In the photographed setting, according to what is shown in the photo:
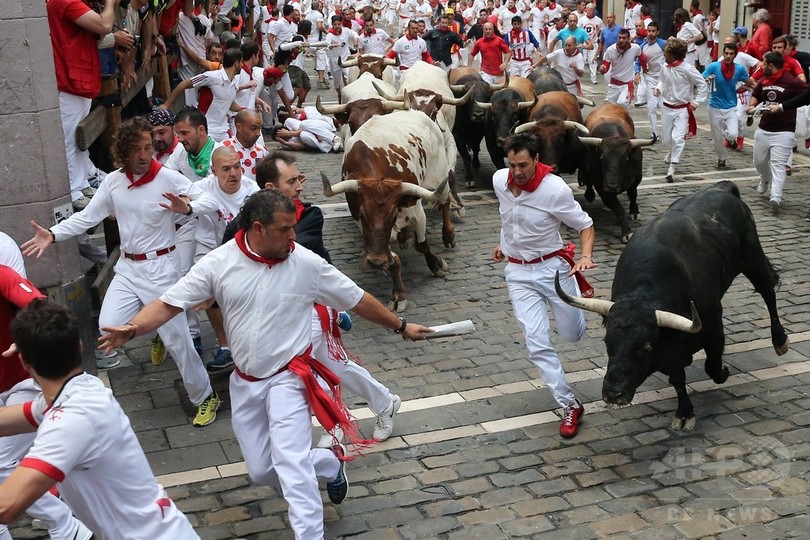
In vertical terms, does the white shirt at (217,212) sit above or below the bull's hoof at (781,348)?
above

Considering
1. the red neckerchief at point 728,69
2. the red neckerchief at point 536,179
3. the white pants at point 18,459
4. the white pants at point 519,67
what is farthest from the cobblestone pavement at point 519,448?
the white pants at point 519,67

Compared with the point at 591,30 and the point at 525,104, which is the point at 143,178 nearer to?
the point at 525,104

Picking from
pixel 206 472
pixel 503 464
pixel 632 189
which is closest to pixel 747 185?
pixel 632 189

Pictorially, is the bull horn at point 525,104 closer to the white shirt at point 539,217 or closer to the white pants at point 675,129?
the white pants at point 675,129

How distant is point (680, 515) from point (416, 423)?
2082 mm

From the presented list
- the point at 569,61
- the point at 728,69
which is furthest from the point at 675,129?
the point at 569,61

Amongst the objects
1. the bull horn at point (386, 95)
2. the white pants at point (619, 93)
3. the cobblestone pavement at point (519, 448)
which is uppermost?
the bull horn at point (386, 95)

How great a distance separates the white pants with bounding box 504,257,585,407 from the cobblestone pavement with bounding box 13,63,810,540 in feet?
1.25

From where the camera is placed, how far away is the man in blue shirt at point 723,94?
49.2ft

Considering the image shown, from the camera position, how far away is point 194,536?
4211mm

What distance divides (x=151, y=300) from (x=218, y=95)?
600 cm

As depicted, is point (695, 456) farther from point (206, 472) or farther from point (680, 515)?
point (206, 472)

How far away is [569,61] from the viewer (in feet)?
66.1

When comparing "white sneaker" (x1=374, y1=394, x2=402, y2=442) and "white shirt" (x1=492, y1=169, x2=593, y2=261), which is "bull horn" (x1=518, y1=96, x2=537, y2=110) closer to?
"white shirt" (x1=492, y1=169, x2=593, y2=261)
